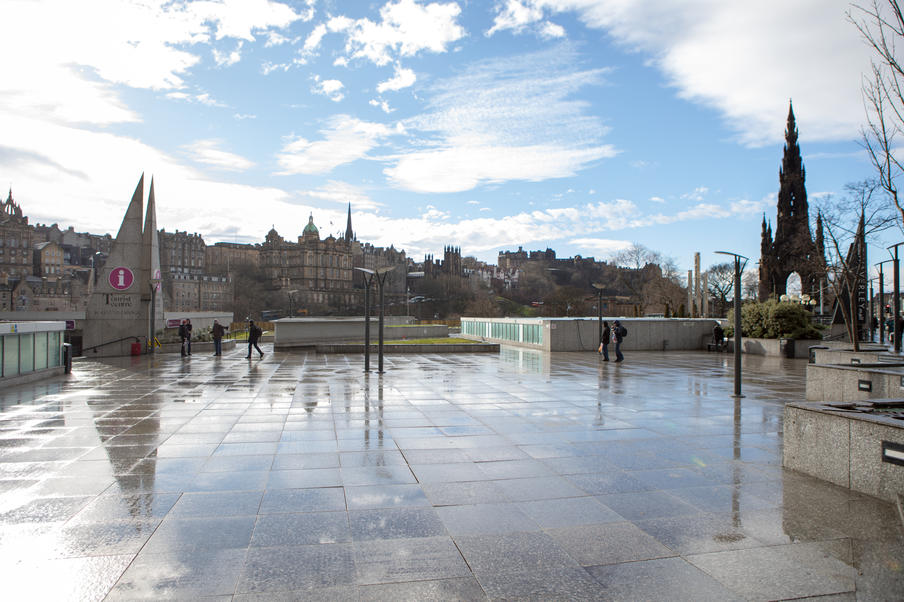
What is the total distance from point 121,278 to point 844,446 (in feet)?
87.3

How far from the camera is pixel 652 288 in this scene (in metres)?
62.1

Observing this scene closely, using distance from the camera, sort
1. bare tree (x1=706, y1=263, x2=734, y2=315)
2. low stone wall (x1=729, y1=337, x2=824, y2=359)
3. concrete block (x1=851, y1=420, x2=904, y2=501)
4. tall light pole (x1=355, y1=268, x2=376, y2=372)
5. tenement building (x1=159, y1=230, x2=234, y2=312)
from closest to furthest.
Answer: concrete block (x1=851, y1=420, x2=904, y2=501) < tall light pole (x1=355, y1=268, x2=376, y2=372) < low stone wall (x1=729, y1=337, x2=824, y2=359) < bare tree (x1=706, y1=263, x2=734, y2=315) < tenement building (x1=159, y1=230, x2=234, y2=312)

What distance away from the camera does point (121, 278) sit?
2533 centimetres

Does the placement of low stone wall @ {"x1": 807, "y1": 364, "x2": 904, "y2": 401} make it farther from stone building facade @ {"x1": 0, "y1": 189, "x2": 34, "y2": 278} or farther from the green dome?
the green dome

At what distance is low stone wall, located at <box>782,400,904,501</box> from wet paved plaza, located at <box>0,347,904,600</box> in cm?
22

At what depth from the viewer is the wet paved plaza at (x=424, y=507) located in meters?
3.81

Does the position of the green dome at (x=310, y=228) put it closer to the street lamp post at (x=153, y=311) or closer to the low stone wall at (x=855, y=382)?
the street lamp post at (x=153, y=311)

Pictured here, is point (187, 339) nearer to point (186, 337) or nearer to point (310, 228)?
point (186, 337)

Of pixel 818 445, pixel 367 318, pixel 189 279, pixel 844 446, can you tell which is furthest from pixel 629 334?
pixel 189 279

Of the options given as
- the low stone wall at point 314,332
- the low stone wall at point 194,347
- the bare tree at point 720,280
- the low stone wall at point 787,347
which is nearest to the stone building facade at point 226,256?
the bare tree at point 720,280

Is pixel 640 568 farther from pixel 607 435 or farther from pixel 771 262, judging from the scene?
pixel 771 262

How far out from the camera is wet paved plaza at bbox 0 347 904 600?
3811mm

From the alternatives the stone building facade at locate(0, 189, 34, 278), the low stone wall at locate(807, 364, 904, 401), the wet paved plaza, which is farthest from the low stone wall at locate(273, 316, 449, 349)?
the stone building facade at locate(0, 189, 34, 278)

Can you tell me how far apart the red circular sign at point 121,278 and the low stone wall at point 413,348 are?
8.42 metres
